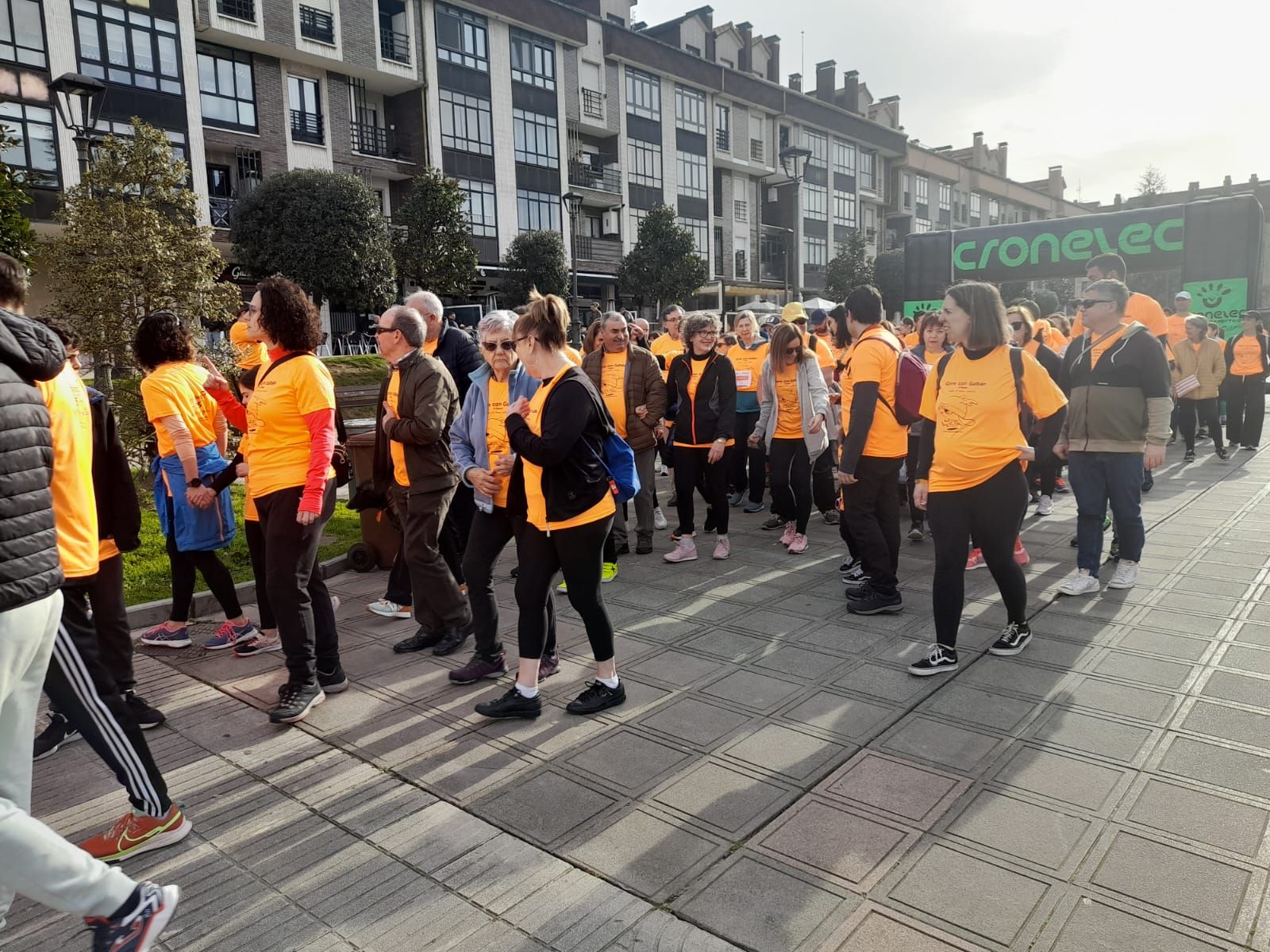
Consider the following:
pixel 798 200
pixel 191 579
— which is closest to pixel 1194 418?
pixel 191 579

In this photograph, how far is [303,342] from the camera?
4.12 metres

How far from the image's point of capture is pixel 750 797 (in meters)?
3.34

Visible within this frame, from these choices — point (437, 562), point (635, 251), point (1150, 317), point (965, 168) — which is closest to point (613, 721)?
point (437, 562)

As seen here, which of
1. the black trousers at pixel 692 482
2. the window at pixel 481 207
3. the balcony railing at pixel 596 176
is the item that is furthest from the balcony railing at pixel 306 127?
the black trousers at pixel 692 482

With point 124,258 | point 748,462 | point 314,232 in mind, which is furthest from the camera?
point 314,232

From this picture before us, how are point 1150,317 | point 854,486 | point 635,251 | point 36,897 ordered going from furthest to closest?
point 635,251, point 1150,317, point 854,486, point 36,897

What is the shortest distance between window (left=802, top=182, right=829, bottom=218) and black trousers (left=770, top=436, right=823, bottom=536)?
4957 cm

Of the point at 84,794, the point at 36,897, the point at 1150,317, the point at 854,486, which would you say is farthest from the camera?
the point at 1150,317

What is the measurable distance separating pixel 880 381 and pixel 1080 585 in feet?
6.43

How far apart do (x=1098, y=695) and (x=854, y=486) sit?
1.96m

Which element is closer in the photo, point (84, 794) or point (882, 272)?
point (84, 794)

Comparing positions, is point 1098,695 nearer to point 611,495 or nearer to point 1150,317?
point 611,495

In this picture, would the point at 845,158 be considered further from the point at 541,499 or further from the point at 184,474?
the point at 541,499

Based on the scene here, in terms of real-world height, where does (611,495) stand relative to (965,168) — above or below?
below
